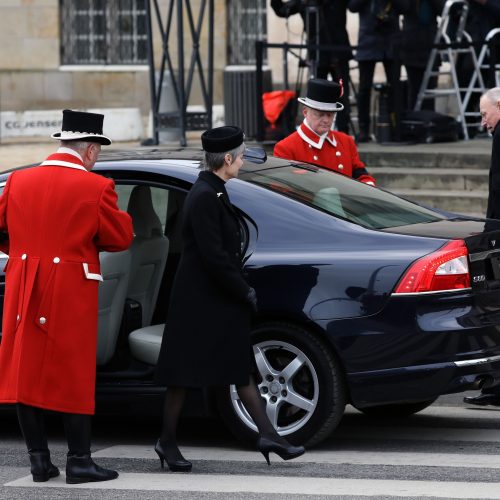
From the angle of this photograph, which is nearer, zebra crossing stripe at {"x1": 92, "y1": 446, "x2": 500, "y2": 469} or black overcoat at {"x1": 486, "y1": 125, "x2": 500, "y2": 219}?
zebra crossing stripe at {"x1": 92, "y1": 446, "x2": 500, "y2": 469}

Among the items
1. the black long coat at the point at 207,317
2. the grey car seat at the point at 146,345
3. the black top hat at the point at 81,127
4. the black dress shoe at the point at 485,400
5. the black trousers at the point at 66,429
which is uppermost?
the black top hat at the point at 81,127

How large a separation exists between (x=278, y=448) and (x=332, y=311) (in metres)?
0.71

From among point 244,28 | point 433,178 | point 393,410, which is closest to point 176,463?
point 393,410

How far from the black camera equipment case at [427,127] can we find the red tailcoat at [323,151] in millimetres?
7564

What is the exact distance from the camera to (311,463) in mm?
7453

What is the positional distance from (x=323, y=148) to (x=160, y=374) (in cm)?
286

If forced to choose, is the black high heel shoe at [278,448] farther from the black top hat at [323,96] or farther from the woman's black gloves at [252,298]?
the black top hat at [323,96]

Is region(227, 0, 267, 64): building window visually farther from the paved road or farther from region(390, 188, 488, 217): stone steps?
the paved road

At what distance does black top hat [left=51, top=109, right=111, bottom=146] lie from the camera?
710 centimetres

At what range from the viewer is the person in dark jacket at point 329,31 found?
17844mm

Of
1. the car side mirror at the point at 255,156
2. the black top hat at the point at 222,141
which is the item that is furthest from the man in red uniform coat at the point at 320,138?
the black top hat at the point at 222,141

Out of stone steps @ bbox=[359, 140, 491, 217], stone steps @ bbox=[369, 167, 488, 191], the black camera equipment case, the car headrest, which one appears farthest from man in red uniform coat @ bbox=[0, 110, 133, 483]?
the black camera equipment case

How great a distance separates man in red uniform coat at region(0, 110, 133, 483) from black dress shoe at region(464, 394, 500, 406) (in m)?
2.64

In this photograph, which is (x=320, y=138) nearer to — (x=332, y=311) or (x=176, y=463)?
(x=332, y=311)
